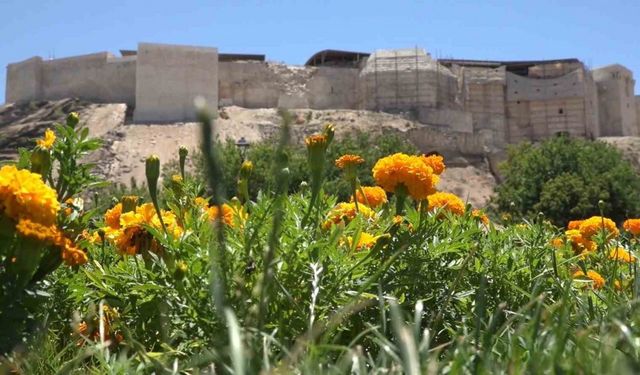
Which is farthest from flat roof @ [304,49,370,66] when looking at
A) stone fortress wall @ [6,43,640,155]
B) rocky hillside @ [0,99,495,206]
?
rocky hillside @ [0,99,495,206]

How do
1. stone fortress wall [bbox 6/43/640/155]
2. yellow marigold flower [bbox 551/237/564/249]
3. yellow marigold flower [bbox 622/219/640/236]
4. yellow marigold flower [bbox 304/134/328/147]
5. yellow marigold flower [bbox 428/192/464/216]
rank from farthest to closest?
stone fortress wall [bbox 6/43/640/155] < yellow marigold flower [bbox 622/219/640/236] < yellow marigold flower [bbox 551/237/564/249] < yellow marigold flower [bbox 428/192/464/216] < yellow marigold flower [bbox 304/134/328/147]

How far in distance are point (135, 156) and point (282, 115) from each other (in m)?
28.8

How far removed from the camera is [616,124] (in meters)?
39.4

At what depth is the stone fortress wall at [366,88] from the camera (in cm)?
3234

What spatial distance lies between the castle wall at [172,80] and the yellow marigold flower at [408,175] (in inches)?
1177

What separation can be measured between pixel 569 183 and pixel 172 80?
62.1 feet

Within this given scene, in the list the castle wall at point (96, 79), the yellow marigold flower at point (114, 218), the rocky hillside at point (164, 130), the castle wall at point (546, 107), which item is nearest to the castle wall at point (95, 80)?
the castle wall at point (96, 79)

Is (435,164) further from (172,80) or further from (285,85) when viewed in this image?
(285,85)

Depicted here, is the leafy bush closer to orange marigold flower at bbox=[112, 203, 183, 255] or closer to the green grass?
the green grass

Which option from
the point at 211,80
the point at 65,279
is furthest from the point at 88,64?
the point at 65,279

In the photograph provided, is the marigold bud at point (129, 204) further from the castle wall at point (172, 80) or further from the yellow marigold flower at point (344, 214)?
the castle wall at point (172, 80)

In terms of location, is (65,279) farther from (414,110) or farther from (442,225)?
(414,110)

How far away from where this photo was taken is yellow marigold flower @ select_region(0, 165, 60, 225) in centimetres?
138

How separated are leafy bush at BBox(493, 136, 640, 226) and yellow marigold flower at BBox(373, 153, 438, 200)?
17.6m
